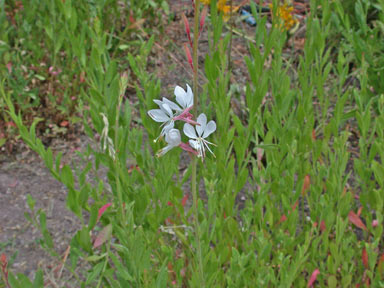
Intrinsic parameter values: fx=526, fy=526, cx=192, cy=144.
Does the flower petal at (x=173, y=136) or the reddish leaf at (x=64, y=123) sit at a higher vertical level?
the flower petal at (x=173, y=136)

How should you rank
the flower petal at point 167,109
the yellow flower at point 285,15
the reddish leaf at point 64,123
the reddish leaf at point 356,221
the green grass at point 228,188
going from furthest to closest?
the reddish leaf at point 64,123 < the yellow flower at point 285,15 < the reddish leaf at point 356,221 < the green grass at point 228,188 < the flower petal at point 167,109

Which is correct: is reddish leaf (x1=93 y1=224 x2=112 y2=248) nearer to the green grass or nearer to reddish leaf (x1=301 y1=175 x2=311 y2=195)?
the green grass

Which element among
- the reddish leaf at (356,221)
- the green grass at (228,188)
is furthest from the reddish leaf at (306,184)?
the reddish leaf at (356,221)

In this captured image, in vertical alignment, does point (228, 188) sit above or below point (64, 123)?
above

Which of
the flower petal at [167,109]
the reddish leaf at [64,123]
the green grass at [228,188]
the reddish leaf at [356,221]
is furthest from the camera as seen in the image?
the reddish leaf at [64,123]

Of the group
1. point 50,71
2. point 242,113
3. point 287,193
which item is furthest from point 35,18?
point 287,193

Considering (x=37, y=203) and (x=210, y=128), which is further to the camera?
(x=37, y=203)

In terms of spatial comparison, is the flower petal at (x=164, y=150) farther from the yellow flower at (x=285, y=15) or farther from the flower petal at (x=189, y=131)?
the yellow flower at (x=285, y=15)

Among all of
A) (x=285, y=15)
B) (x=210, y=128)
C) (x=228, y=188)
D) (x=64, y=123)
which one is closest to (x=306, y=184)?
(x=228, y=188)

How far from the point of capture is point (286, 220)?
1.74m

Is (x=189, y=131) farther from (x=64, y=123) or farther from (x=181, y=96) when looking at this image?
(x=64, y=123)

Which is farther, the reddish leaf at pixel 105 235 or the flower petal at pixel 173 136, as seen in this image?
the reddish leaf at pixel 105 235

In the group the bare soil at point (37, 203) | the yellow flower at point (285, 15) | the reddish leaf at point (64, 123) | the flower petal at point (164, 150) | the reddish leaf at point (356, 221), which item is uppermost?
the flower petal at point (164, 150)

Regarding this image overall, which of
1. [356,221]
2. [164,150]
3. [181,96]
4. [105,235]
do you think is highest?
[181,96]
